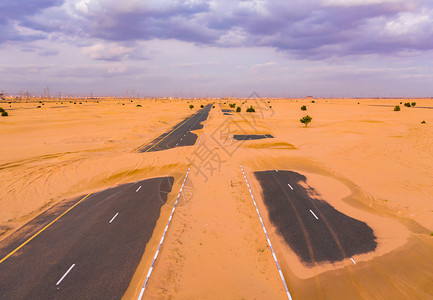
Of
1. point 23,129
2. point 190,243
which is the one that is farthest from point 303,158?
point 23,129

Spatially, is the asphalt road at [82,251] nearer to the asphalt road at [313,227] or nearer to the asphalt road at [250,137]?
the asphalt road at [313,227]

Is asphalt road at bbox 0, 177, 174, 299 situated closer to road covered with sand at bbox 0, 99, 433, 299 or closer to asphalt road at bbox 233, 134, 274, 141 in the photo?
road covered with sand at bbox 0, 99, 433, 299

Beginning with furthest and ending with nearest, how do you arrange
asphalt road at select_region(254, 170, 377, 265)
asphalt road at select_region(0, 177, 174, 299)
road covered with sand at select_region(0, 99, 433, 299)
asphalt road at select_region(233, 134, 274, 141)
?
1. asphalt road at select_region(233, 134, 274, 141)
2. asphalt road at select_region(254, 170, 377, 265)
3. road covered with sand at select_region(0, 99, 433, 299)
4. asphalt road at select_region(0, 177, 174, 299)

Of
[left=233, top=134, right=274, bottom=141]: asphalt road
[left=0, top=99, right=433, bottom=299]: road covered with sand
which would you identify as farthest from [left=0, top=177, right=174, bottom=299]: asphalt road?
[left=233, top=134, right=274, bottom=141]: asphalt road

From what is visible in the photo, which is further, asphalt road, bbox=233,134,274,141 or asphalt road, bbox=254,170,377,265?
asphalt road, bbox=233,134,274,141

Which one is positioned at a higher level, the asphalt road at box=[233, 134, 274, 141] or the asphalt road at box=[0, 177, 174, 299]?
the asphalt road at box=[233, 134, 274, 141]

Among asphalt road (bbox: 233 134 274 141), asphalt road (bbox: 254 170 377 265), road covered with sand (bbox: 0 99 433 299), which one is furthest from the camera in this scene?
asphalt road (bbox: 233 134 274 141)

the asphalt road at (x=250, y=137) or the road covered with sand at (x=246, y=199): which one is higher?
the asphalt road at (x=250, y=137)

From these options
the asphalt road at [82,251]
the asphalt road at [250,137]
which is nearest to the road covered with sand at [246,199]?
the asphalt road at [82,251]
